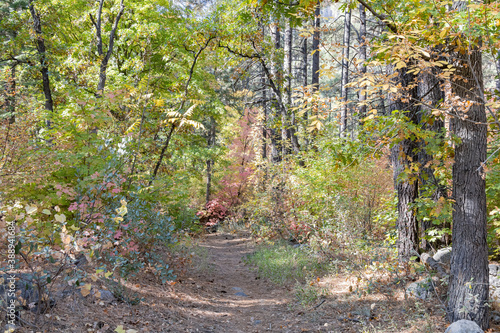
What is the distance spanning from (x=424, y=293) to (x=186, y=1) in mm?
18879

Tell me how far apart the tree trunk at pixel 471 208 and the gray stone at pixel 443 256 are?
4.42 feet

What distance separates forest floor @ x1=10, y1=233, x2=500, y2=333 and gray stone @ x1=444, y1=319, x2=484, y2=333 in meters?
0.37

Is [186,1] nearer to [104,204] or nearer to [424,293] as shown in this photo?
[104,204]

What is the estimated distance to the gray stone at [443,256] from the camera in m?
5.11

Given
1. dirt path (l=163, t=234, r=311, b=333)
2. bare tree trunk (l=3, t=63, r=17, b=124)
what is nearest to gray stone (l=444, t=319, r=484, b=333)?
dirt path (l=163, t=234, r=311, b=333)

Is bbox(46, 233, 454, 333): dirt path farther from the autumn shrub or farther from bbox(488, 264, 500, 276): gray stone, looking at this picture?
the autumn shrub

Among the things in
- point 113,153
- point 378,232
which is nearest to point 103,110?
point 113,153

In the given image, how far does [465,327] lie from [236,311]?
3235mm

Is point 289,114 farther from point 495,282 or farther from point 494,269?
point 495,282

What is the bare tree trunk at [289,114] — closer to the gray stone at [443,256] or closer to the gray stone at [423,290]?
the gray stone at [443,256]

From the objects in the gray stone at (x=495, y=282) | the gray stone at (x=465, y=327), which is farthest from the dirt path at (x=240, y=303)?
the gray stone at (x=495, y=282)

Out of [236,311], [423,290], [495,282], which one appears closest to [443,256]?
[495,282]

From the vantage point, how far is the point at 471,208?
12.1ft

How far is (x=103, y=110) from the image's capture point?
17.5 ft
